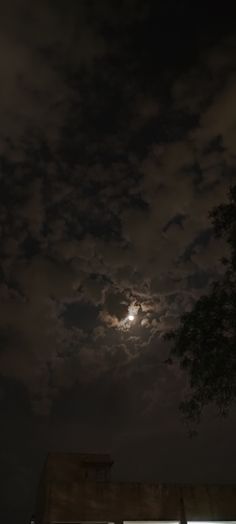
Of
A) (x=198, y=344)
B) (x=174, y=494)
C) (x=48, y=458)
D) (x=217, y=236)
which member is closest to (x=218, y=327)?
(x=198, y=344)

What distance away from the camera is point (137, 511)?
19.8 metres

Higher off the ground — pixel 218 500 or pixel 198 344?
pixel 198 344

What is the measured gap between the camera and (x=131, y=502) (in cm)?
2000

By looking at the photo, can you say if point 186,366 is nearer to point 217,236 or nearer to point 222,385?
point 222,385

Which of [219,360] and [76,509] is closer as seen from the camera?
[219,360]

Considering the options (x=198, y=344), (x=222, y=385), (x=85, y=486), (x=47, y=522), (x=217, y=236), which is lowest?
(x=47, y=522)

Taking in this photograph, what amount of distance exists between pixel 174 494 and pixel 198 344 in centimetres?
986

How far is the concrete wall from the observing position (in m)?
19.1

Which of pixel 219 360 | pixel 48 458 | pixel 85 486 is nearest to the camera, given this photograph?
pixel 219 360

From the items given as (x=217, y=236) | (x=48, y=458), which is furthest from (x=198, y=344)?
(x=48, y=458)

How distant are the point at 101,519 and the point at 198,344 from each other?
10277mm

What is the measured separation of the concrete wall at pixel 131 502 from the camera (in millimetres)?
19119

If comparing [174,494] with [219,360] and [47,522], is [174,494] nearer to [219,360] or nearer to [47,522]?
[47,522]

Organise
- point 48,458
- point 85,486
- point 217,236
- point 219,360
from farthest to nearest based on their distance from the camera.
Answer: point 48,458 < point 85,486 < point 217,236 < point 219,360
